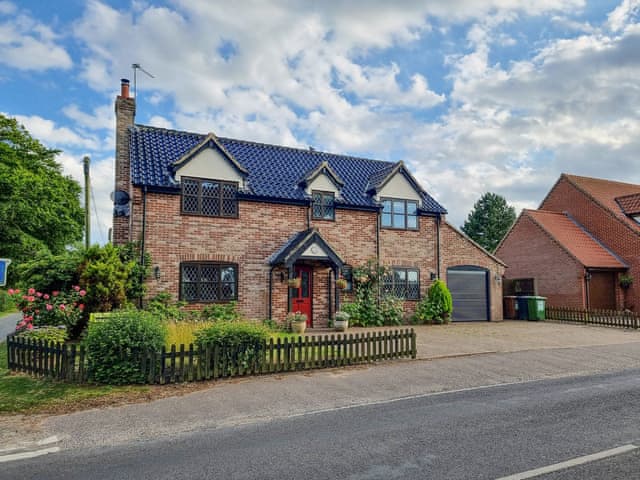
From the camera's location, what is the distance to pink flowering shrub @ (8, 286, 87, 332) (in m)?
13.3

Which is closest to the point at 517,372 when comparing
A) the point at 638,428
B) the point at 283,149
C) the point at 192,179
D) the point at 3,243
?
the point at 638,428

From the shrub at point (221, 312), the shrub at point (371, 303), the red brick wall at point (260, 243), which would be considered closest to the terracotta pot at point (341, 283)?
the red brick wall at point (260, 243)

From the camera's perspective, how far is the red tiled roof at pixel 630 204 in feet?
93.2

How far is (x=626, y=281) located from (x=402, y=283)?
1491 cm

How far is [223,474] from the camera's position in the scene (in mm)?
4730

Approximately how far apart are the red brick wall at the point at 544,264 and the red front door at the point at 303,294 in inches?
658

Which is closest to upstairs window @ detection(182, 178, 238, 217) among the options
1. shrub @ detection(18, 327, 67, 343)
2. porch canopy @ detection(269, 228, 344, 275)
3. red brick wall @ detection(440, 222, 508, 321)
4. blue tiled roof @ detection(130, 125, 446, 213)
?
blue tiled roof @ detection(130, 125, 446, 213)

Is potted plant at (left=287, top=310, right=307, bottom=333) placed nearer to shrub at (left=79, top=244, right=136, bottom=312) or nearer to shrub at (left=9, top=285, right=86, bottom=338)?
shrub at (left=79, top=244, right=136, bottom=312)

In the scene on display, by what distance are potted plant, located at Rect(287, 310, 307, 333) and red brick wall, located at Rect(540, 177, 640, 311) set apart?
20871 millimetres

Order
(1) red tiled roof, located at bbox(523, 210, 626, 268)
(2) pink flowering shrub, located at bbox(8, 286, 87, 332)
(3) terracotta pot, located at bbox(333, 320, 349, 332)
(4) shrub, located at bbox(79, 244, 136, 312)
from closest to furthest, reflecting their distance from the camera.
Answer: (2) pink flowering shrub, located at bbox(8, 286, 87, 332)
(4) shrub, located at bbox(79, 244, 136, 312)
(3) terracotta pot, located at bbox(333, 320, 349, 332)
(1) red tiled roof, located at bbox(523, 210, 626, 268)

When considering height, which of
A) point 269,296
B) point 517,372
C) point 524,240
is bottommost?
point 517,372

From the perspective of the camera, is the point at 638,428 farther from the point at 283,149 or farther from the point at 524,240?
the point at 524,240

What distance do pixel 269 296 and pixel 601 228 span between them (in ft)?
75.2

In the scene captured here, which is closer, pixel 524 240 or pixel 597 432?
pixel 597 432
